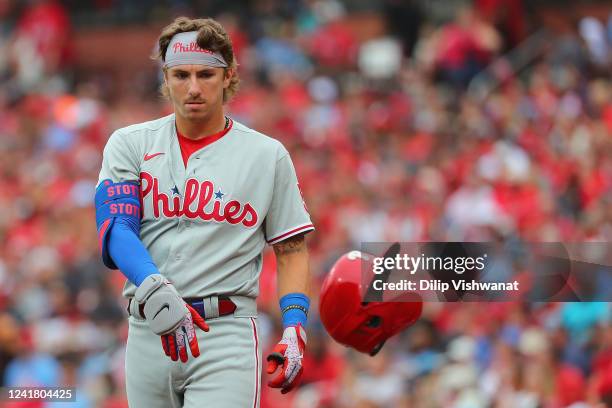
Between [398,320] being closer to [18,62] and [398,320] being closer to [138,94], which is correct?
[138,94]

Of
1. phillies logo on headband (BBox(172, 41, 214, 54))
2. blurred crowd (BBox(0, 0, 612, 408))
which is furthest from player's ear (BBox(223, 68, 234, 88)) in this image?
blurred crowd (BBox(0, 0, 612, 408))

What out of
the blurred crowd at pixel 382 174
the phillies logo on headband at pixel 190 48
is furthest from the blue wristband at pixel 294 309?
the blurred crowd at pixel 382 174

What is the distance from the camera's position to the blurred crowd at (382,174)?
8461 mm

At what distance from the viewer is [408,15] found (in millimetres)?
15453

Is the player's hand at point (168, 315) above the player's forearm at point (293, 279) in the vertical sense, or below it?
below

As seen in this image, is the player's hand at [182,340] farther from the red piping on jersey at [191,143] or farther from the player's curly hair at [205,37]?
the player's curly hair at [205,37]

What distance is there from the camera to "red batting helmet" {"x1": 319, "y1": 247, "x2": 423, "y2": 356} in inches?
216

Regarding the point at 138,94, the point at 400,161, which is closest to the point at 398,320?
the point at 400,161

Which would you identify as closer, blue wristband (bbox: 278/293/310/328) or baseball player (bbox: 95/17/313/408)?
baseball player (bbox: 95/17/313/408)

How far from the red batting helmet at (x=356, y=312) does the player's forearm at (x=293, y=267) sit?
707 millimetres

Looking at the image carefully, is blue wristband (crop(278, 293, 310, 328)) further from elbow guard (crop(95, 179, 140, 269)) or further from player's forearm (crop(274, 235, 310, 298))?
elbow guard (crop(95, 179, 140, 269))

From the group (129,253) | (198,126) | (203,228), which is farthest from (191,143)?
(129,253)

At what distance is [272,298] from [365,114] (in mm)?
3795

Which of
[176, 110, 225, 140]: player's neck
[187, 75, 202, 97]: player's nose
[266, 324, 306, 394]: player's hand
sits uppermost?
[187, 75, 202, 97]: player's nose
